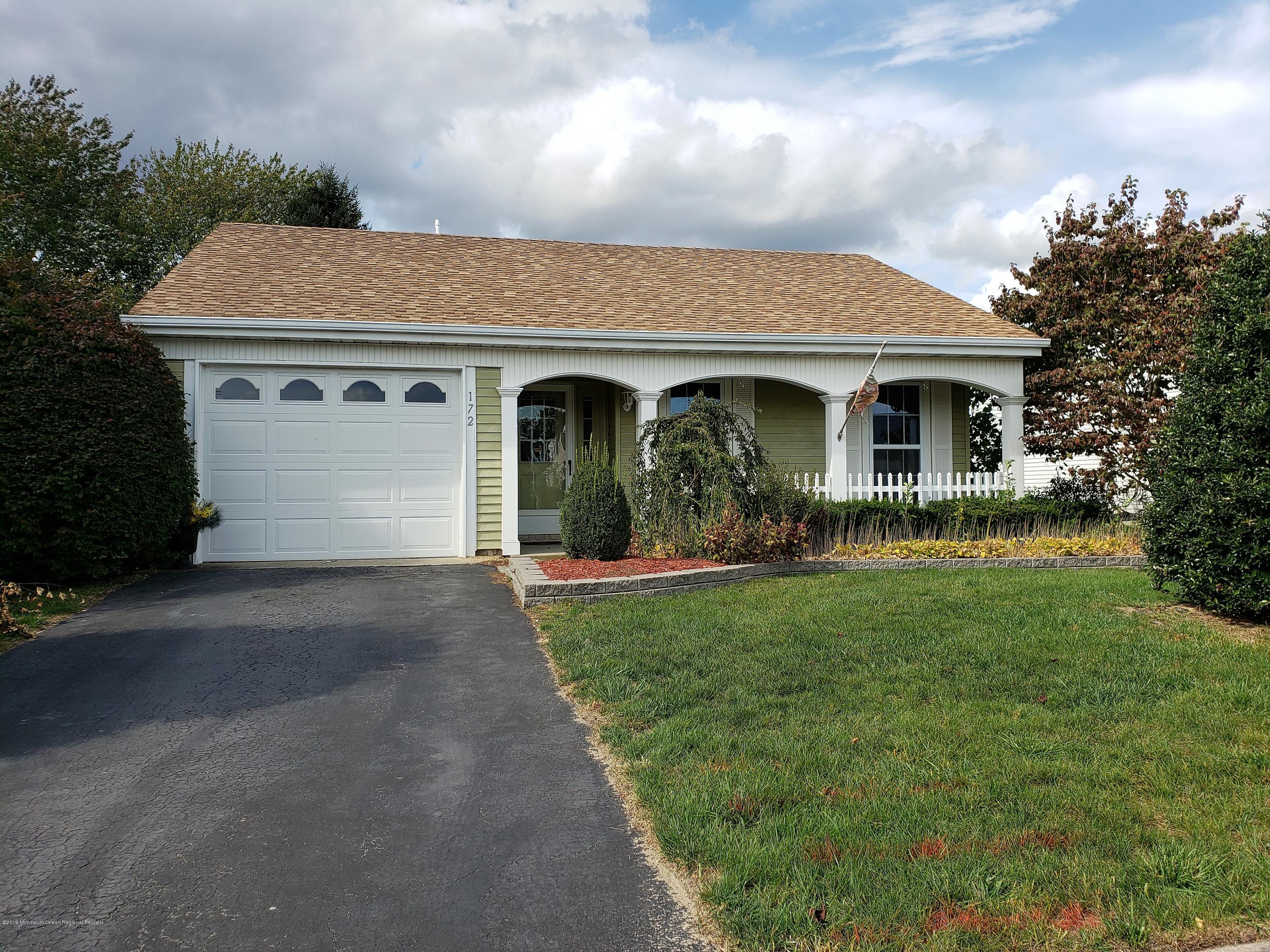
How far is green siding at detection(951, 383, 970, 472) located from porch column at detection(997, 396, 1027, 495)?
1.13 meters

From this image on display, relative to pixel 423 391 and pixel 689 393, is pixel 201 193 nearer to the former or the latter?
pixel 423 391

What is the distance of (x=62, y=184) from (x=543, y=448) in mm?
18235

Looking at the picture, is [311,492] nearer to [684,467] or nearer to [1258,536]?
[684,467]

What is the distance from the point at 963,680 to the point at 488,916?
3.48 m

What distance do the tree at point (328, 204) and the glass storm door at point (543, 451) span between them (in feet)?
50.1

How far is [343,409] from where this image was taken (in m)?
11.4

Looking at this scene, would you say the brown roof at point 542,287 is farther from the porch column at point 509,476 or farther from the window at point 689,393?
the window at point 689,393

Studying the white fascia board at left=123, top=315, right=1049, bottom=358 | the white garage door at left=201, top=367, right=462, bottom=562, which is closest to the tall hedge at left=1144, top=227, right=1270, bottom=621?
the white fascia board at left=123, top=315, right=1049, bottom=358

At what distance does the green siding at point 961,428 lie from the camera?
14.5 meters

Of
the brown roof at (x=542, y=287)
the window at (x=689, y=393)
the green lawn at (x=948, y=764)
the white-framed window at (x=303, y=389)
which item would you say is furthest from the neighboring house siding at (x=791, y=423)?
the green lawn at (x=948, y=764)

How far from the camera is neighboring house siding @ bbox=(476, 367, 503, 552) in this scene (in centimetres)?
1185

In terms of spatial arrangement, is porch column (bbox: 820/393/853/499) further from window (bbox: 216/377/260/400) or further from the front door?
window (bbox: 216/377/260/400)

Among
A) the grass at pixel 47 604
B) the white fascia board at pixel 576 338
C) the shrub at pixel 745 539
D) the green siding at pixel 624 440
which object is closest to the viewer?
the grass at pixel 47 604

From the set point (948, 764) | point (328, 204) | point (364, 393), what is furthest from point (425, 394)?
point (328, 204)
